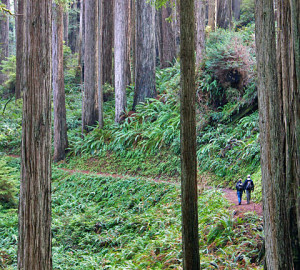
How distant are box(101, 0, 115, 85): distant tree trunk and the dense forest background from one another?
0.08 metres

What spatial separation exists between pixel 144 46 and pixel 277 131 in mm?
13869

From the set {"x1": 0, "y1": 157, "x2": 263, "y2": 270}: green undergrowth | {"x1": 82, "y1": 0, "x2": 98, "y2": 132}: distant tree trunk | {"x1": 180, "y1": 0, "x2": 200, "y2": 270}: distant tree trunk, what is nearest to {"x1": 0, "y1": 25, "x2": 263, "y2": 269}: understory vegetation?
Answer: {"x1": 0, "y1": 157, "x2": 263, "y2": 270}: green undergrowth

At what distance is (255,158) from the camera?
10195 millimetres

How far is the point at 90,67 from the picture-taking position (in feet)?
61.8

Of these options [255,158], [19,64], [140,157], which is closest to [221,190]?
[255,158]

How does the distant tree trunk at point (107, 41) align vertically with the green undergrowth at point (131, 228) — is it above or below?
above

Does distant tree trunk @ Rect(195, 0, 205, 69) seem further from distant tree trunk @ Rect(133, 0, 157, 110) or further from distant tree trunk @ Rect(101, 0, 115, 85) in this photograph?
distant tree trunk @ Rect(101, 0, 115, 85)

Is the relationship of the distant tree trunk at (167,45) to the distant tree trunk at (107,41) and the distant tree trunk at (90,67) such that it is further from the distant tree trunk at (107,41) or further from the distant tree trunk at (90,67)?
the distant tree trunk at (90,67)

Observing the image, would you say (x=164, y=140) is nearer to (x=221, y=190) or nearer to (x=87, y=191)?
(x=87, y=191)

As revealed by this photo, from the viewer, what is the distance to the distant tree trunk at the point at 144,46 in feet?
56.3

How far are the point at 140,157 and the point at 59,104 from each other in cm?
585

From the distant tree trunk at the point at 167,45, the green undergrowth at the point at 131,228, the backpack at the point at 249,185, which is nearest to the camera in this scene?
the green undergrowth at the point at 131,228

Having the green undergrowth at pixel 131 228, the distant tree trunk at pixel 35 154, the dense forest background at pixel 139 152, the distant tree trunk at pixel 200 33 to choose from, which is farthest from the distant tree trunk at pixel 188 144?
the distant tree trunk at pixel 200 33

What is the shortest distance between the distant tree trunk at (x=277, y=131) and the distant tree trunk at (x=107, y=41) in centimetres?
1844
